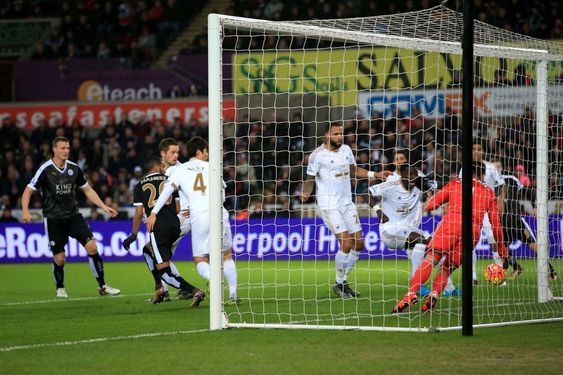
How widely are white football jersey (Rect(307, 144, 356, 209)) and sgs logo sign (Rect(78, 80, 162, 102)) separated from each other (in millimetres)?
14932

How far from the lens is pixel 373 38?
34.3 feet

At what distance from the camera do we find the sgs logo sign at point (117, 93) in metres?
28.4

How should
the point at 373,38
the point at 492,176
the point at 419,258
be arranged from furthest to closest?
the point at 492,176
the point at 419,258
the point at 373,38

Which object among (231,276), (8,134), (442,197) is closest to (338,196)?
(231,276)

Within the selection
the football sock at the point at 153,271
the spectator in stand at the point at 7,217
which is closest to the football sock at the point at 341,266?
the football sock at the point at 153,271

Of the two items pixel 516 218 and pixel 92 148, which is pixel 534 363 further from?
pixel 92 148

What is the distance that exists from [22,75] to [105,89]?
2.85 meters

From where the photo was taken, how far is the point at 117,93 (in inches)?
1121

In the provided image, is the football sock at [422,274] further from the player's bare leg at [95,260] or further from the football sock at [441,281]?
the player's bare leg at [95,260]

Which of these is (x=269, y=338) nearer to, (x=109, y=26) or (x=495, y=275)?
(x=495, y=275)

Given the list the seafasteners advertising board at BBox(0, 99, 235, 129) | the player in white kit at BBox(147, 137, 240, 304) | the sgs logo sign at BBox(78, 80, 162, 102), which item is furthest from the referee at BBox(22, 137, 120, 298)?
the sgs logo sign at BBox(78, 80, 162, 102)

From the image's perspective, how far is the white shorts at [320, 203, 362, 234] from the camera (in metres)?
13.8

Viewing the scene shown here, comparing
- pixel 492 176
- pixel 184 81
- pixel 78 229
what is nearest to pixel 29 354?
pixel 78 229

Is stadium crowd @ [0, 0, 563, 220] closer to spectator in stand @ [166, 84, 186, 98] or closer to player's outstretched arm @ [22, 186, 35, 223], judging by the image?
spectator in stand @ [166, 84, 186, 98]
